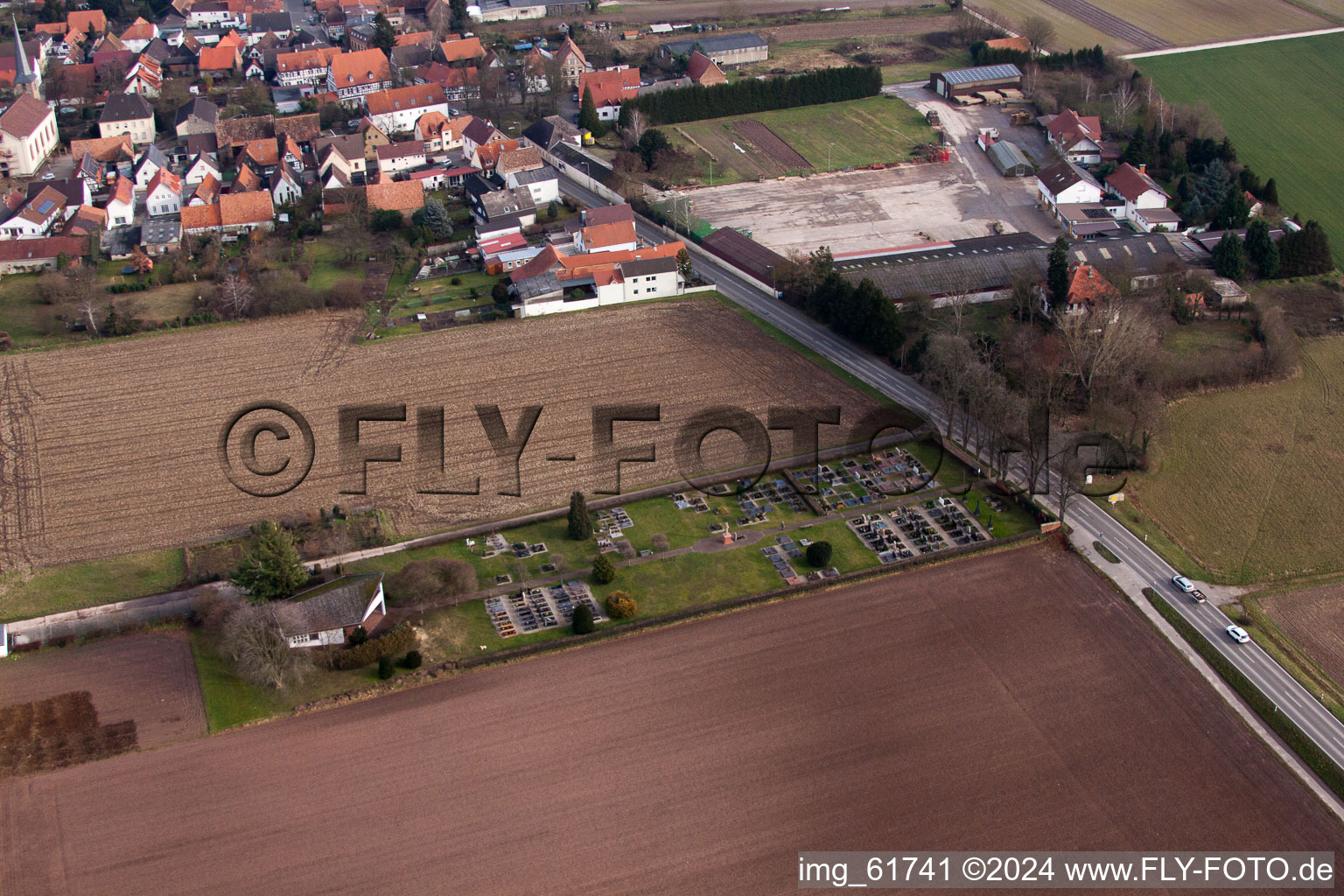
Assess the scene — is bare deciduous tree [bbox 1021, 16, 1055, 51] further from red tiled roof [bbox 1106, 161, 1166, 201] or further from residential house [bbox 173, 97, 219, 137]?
residential house [bbox 173, 97, 219, 137]

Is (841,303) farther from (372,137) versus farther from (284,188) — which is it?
(372,137)

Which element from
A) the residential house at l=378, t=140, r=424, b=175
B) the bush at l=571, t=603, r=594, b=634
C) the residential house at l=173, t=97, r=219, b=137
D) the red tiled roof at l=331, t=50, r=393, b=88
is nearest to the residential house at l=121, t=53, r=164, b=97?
the residential house at l=173, t=97, r=219, b=137

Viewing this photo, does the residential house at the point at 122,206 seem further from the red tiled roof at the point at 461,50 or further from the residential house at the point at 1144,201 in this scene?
the residential house at the point at 1144,201

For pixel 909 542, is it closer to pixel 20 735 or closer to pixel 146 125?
pixel 20 735

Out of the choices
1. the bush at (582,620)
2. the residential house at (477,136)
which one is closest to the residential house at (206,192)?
the residential house at (477,136)

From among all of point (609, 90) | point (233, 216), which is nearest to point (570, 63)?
point (609, 90)

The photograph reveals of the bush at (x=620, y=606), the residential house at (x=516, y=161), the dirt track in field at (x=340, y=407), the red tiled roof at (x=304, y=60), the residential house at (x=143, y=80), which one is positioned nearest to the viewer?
the bush at (x=620, y=606)
